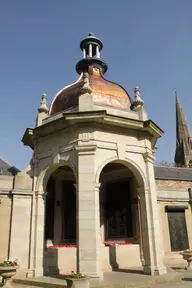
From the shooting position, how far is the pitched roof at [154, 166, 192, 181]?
77.6ft

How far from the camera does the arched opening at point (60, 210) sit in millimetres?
14961

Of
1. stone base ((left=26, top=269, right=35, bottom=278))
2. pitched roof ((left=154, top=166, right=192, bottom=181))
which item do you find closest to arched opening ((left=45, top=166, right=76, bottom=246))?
stone base ((left=26, top=269, right=35, bottom=278))

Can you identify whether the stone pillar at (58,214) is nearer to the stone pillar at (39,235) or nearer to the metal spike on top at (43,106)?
the stone pillar at (39,235)

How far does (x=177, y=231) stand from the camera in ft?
51.5

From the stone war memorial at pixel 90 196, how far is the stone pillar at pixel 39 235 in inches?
1.6

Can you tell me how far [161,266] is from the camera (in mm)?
11367

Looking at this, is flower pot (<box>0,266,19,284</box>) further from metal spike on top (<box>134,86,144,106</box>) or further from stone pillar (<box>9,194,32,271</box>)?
metal spike on top (<box>134,86,144,106</box>)

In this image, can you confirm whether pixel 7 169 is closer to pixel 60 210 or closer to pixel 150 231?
pixel 60 210

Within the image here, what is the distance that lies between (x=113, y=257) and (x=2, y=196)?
6.34 meters

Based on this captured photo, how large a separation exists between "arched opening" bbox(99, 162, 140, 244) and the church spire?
50.8 meters

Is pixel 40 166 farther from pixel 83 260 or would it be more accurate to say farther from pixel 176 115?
pixel 176 115

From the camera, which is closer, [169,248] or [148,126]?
[148,126]

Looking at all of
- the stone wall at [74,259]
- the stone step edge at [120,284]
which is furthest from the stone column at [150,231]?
the stone wall at [74,259]

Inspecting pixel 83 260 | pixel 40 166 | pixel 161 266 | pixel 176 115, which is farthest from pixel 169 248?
pixel 176 115
